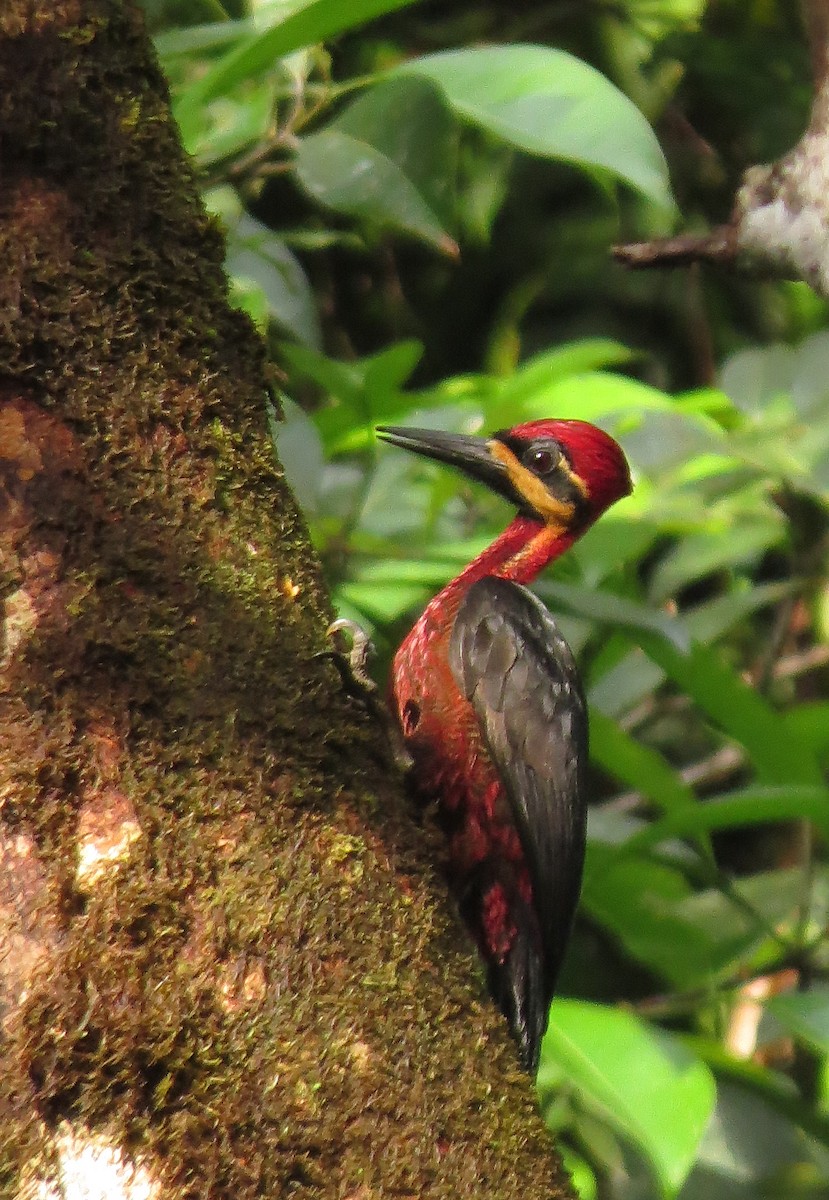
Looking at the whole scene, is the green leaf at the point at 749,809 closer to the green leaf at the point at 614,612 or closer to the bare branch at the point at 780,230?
the green leaf at the point at 614,612

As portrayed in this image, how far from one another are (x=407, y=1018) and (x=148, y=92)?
3.07 feet

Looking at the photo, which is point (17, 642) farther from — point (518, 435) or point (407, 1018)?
point (518, 435)

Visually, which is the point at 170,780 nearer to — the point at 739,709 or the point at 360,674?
the point at 360,674

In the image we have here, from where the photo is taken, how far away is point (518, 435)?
97.2 inches

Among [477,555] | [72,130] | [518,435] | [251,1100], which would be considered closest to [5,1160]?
[251,1100]

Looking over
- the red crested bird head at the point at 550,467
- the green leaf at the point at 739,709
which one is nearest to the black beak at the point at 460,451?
the red crested bird head at the point at 550,467

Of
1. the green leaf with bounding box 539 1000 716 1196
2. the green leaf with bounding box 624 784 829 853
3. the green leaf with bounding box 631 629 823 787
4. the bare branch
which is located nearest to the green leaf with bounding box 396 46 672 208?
the bare branch

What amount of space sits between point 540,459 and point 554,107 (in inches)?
29.4

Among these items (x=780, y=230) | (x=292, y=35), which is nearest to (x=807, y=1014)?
(x=780, y=230)

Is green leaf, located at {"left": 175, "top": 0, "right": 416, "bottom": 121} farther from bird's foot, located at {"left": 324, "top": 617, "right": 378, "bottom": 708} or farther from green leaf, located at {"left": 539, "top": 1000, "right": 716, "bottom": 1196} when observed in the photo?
green leaf, located at {"left": 539, "top": 1000, "right": 716, "bottom": 1196}

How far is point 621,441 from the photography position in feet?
7.98

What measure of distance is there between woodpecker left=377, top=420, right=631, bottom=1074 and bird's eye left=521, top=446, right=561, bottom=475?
277 mm

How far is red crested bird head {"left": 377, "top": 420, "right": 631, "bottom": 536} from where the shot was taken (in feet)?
8.00

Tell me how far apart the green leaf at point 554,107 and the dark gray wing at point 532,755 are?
669mm
